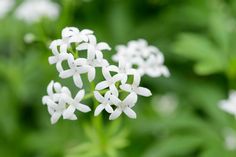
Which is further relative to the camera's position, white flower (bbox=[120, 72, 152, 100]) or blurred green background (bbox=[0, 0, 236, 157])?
blurred green background (bbox=[0, 0, 236, 157])

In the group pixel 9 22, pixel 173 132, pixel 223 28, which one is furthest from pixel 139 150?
pixel 9 22

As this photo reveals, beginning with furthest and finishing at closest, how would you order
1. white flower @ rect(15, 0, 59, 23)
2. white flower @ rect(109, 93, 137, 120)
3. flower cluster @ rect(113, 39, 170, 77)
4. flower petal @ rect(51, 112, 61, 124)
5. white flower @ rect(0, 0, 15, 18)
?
white flower @ rect(0, 0, 15, 18) → white flower @ rect(15, 0, 59, 23) → flower cluster @ rect(113, 39, 170, 77) → flower petal @ rect(51, 112, 61, 124) → white flower @ rect(109, 93, 137, 120)

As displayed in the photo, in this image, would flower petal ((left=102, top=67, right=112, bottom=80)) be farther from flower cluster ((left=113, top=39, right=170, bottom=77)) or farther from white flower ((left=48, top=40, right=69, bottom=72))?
flower cluster ((left=113, top=39, right=170, bottom=77))

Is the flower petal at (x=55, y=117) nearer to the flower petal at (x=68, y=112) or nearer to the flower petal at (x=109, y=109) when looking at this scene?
the flower petal at (x=68, y=112)

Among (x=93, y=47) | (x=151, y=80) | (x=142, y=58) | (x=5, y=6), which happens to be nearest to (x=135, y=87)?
(x=93, y=47)

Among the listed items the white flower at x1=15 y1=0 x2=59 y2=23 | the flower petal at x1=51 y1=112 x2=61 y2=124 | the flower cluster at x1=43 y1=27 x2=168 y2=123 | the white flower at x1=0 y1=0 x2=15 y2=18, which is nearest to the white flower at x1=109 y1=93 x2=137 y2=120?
the flower cluster at x1=43 y1=27 x2=168 y2=123
